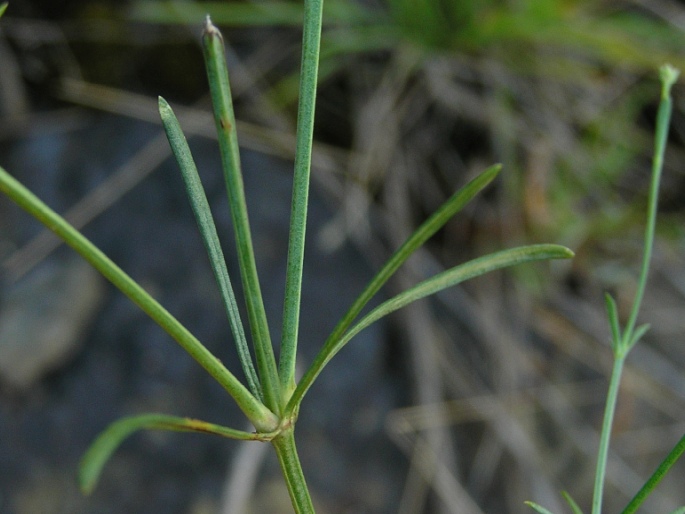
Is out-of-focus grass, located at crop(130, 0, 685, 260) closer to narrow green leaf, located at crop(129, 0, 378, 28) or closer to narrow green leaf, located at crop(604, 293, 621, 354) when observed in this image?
narrow green leaf, located at crop(129, 0, 378, 28)

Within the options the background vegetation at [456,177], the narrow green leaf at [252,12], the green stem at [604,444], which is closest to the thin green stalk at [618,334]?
the green stem at [604,444]

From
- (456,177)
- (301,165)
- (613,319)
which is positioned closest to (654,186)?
(613,319)

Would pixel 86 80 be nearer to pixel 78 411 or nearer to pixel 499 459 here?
pixel 78 411

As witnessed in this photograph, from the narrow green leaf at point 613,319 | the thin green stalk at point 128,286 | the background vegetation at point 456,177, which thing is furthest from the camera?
the background vegetation at point 456,177

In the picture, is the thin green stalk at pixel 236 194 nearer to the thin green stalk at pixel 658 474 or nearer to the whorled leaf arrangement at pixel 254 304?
the whorled leaf arrangement at pixel 254 304

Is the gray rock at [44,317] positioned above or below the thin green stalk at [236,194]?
below

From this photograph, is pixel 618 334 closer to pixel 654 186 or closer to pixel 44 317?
pixel 654 186

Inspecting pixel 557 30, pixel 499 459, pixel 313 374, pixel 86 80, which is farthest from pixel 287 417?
pixel 86 80

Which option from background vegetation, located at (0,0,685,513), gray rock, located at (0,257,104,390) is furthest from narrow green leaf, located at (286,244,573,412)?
gray rock, located at (0,257,104,390)
